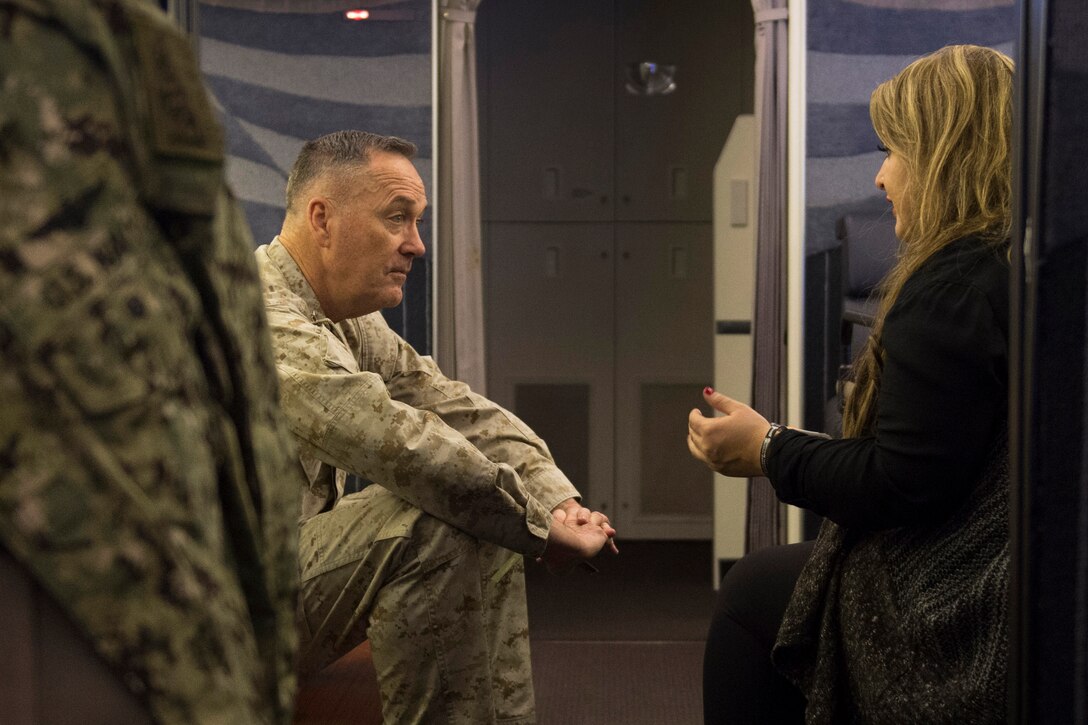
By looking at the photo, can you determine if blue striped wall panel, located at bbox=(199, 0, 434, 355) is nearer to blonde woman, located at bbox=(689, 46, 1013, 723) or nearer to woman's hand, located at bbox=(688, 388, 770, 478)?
woman's hand, located at bbox=(688, 388, 770, 478)

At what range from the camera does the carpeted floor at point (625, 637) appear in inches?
105

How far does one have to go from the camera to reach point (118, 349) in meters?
0.62

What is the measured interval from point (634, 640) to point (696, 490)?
5.09 ft

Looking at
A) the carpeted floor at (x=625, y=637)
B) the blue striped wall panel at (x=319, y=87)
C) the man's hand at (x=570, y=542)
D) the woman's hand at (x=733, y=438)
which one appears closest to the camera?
the woman's hand at (x=733, y=438)

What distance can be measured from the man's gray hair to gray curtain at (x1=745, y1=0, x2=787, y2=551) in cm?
172

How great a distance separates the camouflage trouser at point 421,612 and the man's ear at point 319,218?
0.47 metres

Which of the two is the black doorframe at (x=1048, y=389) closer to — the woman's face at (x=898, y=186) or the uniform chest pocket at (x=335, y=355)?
the woman's face at (x=898, y=186)

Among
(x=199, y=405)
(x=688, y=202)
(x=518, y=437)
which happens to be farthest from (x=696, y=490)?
(x=199, y=405)

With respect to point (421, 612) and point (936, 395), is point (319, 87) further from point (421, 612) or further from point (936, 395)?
point (936, 395)

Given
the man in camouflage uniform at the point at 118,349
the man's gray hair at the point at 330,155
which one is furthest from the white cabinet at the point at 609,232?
the man in camouflage uniform at the point at 118,349

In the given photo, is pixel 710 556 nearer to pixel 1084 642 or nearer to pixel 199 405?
pixel 1084 642

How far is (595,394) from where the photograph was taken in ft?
15.7

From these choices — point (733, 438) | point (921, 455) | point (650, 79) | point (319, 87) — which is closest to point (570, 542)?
point (733, 438)

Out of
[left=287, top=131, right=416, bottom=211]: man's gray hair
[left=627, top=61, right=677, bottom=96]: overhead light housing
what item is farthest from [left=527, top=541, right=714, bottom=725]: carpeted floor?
[left=627, top=61, right=677, bottom=96]: overhead light housing
